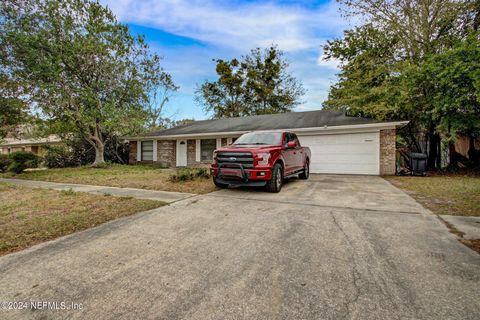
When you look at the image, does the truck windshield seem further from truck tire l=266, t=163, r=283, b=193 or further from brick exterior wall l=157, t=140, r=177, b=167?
brick exterior wall l=157, t=140, r=177, b=167

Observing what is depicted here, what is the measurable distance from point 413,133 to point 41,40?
21466mm

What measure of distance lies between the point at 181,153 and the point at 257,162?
11478 millimetres

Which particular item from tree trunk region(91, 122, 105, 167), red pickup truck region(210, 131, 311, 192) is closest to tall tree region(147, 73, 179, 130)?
tree trunk region(91, 122, 105, 167)

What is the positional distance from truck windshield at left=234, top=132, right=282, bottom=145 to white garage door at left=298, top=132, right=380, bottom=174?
18.6ft

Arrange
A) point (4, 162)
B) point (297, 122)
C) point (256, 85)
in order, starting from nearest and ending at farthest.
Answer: point (4, 162), point (297, 122), point (256, 85)

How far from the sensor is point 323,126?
38.5 ft

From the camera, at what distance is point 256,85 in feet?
90.2

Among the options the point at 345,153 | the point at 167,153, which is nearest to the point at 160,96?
the point at 167,153

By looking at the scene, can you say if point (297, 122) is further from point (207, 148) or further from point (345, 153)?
point (207, 148)

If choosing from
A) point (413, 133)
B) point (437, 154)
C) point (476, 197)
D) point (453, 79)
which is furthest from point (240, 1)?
point (437, 154)

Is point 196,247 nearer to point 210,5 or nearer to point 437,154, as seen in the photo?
point 210,5

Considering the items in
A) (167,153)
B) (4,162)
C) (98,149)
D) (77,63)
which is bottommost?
(4,162)

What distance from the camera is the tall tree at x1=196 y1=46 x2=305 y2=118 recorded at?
27.7 metres

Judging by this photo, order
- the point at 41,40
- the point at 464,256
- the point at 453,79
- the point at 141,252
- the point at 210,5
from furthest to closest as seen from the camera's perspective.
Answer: the point at 41,40, the point at 210,5, the point at 453,79, the point at 141,252, the point at 464,256
